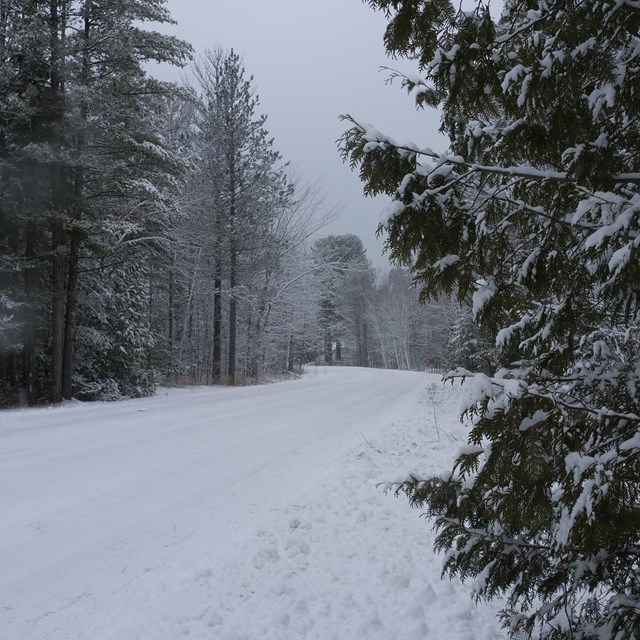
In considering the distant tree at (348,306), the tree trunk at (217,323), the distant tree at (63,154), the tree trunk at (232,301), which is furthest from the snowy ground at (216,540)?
the distant tree at (348,306)

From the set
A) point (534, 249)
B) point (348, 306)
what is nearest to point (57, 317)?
point (534, 249)

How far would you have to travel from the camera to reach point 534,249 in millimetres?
2221

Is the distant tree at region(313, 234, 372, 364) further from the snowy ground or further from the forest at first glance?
the snowy ground

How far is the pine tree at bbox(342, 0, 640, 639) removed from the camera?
5.97 feet

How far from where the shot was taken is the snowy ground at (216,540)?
122 inches

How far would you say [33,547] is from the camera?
396 cm

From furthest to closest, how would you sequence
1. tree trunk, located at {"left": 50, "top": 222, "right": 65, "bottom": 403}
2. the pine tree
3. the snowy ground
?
tree trunk, located at {"left": 50, "top": 222, "right": 65, "bottom": 403}, the snowy ground, the pine tree

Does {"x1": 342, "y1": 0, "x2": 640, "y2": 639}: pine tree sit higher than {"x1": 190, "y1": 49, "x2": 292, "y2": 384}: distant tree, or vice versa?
{"x1": 190, "y1": 49, "x2": 292, "y2": 384}: distant tree

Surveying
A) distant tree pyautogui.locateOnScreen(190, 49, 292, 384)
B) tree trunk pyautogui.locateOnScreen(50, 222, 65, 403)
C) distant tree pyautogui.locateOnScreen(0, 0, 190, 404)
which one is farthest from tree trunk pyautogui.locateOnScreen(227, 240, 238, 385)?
tree trunk pyautogui.locateOnScreen(50, 222, 65, 403)

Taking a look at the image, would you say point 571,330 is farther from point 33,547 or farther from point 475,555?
point 33,547

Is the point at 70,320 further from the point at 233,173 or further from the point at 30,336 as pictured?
the point at 233,173

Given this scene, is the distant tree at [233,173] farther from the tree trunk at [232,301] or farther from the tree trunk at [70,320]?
the tree trunk at [70,320]

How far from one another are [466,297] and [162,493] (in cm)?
430

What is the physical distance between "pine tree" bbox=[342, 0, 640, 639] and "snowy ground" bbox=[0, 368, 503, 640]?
1.29 meters
